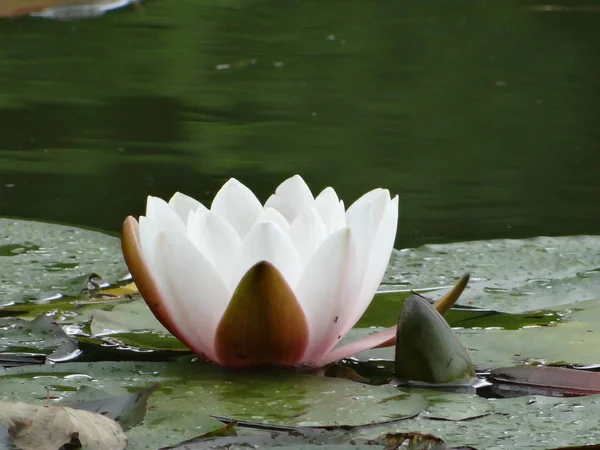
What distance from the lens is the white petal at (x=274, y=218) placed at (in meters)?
1.22

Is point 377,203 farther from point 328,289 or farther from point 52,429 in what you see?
point 52,429

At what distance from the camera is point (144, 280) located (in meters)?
1.20

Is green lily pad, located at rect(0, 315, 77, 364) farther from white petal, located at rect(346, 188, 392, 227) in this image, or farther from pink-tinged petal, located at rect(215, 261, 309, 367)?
white petal, located at rect(346, 188, 392, 227)

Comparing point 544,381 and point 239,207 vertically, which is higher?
point 239,207

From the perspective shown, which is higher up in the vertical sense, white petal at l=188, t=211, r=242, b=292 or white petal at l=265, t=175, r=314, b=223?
white petal at l=265, t=175, r=314, b=223

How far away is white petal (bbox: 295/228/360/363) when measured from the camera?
116cm

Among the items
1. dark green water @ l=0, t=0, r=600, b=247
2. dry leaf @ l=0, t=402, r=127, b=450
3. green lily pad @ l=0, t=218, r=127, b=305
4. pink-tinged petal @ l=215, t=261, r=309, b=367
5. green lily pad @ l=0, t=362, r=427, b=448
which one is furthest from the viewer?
dark green water @ l=0, t=0, r=600, b=247

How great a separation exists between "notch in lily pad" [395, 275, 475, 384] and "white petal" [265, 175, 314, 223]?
221 mm

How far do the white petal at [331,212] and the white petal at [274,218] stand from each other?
0.18 ft

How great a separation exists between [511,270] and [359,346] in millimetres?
531

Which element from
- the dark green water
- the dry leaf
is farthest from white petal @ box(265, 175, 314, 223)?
the dark green water

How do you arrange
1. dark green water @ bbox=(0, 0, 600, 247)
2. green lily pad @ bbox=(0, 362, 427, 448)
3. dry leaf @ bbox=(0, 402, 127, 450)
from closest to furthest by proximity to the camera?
dry leaf @ bbox=(0, 402, 127, 450) < green lily pad @ bbox=(0, 362, 427, 448) < dark green water @ bbox=(0, 0, 600, 247)

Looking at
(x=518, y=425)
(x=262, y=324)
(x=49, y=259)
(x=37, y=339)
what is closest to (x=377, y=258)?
(x=262, y=324)

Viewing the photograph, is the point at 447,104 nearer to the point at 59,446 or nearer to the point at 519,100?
the point at 519,100
